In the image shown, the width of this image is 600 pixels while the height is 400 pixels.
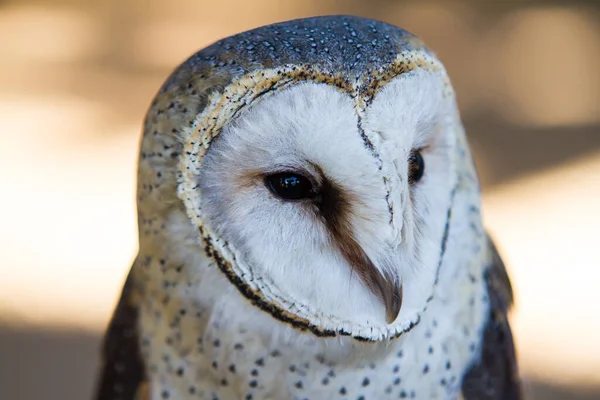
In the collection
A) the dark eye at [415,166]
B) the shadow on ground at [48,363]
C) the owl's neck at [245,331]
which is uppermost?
the dark eye at [415,166]

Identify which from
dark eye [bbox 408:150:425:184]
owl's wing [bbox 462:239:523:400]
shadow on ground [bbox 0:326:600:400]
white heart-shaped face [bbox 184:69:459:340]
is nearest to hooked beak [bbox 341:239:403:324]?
white heart-shaped face [bbox 184:69:459:340]

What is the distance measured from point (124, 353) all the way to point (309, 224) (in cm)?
46

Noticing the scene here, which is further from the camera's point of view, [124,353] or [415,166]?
[124,353]

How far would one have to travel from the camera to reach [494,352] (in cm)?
117

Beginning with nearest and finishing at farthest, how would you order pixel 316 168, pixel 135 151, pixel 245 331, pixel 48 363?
pixel 316 168, pixel 245 331, pixel 48 363, pixel 135 151

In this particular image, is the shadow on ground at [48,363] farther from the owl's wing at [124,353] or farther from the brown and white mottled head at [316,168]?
the brown and white mottled head at [316,168]

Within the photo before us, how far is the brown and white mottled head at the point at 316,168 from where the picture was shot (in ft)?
2.71

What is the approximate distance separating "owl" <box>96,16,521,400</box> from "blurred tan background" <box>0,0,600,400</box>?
1.48 m

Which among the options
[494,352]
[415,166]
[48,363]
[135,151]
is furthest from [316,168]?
[135,151]

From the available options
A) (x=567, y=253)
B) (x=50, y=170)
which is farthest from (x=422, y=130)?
(x=50, y=170)

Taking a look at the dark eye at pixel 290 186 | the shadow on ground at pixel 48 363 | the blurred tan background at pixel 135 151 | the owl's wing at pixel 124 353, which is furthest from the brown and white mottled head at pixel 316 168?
the shadow on ground at pixel 48 363

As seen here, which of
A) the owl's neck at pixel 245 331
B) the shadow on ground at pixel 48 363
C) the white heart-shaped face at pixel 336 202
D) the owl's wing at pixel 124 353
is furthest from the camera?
the shadow on ground at pixel 48 363

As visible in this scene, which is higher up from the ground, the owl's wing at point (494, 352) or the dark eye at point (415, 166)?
the dark eye at point (415, 166)

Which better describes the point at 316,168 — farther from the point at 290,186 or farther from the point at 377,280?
the point at 377,280
